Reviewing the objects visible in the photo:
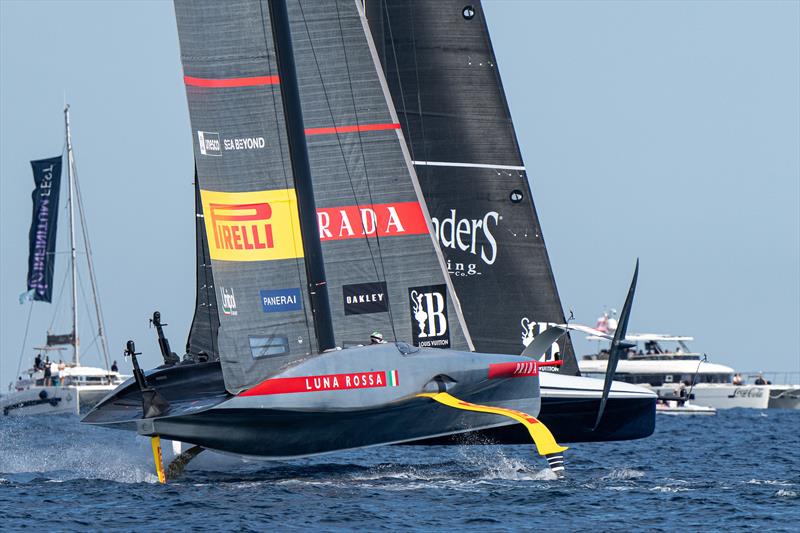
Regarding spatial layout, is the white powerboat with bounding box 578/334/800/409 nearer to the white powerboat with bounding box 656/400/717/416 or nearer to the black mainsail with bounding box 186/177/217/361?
the white powerboat with bounding box 656/400/717/416

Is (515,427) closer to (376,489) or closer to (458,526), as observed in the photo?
(376,489)

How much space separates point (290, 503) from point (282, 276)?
139 inches

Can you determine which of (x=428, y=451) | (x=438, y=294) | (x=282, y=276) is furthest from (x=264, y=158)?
(x=428, y=451)

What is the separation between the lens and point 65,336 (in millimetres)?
60469

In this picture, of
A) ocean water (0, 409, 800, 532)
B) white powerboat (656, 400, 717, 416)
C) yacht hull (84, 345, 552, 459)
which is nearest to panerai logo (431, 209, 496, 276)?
ocean water (0, 409, 800, 532)

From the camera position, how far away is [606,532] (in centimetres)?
1559

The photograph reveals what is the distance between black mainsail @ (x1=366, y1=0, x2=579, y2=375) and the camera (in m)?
24.1

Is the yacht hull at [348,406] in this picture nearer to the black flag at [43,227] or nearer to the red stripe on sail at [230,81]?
the red stripe on sail at [230,81]

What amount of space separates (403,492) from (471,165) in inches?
292

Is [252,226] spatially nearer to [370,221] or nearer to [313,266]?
[313,266]

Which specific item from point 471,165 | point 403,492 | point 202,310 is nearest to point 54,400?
A: point 202,310

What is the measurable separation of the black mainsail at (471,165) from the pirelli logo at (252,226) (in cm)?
495

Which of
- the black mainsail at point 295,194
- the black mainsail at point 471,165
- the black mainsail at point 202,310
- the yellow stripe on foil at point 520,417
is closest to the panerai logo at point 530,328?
the black mainsail at point 471,165

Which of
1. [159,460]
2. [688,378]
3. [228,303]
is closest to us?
[228,303]
